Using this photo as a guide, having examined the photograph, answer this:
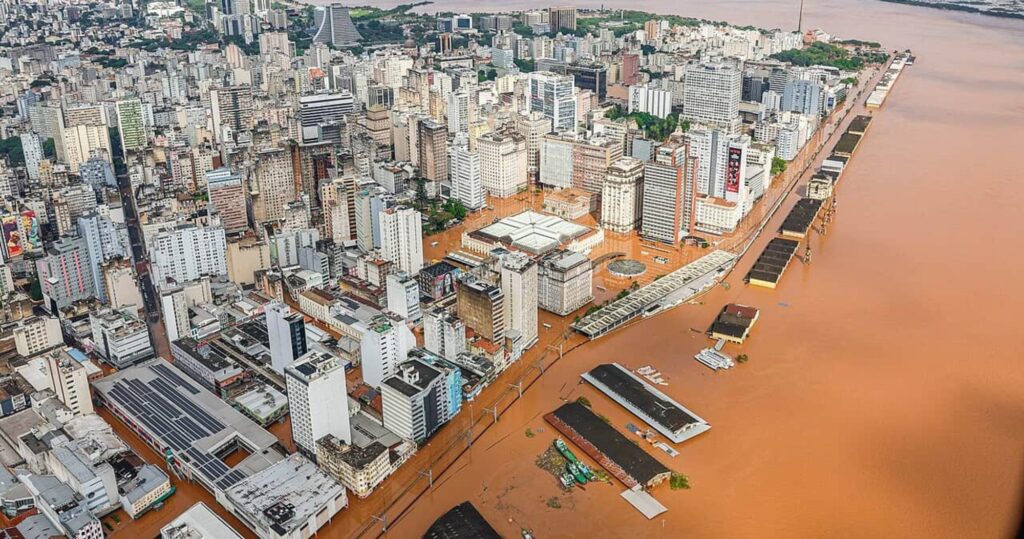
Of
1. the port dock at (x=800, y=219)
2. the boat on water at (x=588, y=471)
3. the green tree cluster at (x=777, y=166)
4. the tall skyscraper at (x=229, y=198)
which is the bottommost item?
the boat on water at (x=588, y=471)

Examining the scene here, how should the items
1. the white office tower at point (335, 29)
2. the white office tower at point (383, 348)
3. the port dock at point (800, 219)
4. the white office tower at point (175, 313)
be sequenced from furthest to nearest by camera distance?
the white office tower at point (335, 29)
the port dock at point (800, 219)
the white office tower at point (175, 313)
the white office tower at point (383, 348)

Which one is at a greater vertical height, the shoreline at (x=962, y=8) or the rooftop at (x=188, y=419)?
the shoreline at (x=962, y=8)

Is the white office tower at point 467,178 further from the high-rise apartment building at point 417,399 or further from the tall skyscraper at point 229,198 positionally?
the high-rise apartment building at point 417,399

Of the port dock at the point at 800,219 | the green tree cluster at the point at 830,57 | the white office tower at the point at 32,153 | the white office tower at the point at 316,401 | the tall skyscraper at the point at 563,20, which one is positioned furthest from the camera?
the tall skyscraper at the point at 563,20

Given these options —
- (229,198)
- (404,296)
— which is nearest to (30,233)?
(229,198)

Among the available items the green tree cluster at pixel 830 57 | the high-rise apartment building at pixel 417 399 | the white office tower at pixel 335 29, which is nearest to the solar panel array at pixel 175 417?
the high-rise apartment building at pixel 417 399

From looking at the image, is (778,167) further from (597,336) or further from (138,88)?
(138,88)

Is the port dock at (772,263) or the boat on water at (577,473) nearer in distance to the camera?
the boat on water at (577,473)

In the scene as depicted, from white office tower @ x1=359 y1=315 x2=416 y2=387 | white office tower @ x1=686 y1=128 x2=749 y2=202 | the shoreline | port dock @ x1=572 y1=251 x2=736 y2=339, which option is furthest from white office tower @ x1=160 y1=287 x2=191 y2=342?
the shoreline

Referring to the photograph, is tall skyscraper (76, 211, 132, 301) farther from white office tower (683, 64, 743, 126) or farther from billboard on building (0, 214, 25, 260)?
white office tower (683, 64, 743, 126)
